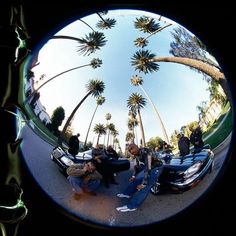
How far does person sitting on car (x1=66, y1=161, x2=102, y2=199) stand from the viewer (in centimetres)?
144

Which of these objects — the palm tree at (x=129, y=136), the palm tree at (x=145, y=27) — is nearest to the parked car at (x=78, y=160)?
the palm tree at (x=129, y=136)

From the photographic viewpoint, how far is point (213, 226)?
155 centimetres

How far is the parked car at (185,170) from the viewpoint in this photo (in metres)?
1.45

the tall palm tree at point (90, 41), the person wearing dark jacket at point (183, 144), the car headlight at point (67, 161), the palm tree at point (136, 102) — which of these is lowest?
the car headlight at point (67, 161)

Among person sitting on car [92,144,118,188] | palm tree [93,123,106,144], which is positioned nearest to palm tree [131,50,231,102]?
palm tree [93,123,106,144]

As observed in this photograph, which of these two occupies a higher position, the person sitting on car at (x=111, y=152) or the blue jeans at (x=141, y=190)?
the person sitting on car at (x=111, y=152)

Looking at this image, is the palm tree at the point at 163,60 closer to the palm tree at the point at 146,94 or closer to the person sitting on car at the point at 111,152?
the palm tree at the point at 146,94

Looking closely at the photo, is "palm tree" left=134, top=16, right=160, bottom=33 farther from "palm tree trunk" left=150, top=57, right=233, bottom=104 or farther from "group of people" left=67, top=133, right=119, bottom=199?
"group of people" left=67, top=133, right=119, bottom=199

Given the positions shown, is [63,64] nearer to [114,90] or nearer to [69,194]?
[114,90]

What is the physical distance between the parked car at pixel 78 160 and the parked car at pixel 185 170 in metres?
0.18

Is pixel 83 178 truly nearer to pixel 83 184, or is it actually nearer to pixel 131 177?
pixel 83 184

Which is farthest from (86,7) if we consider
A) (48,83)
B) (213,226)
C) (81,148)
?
(213,226)

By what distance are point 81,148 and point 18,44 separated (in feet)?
1.92

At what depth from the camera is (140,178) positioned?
146cm
